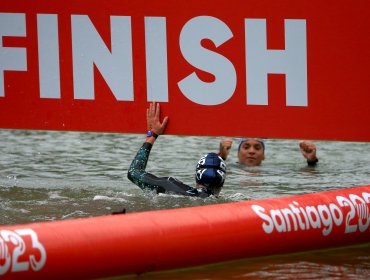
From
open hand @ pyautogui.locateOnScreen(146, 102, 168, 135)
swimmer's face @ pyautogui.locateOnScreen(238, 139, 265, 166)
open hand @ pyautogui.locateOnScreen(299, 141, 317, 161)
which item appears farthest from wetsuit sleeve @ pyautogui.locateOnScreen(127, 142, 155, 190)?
open hand @ pyautogui.locateOnScreen(299, 141, 317, 161)

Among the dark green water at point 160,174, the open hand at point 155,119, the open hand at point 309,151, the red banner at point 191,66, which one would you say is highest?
the red banner at point 191,66

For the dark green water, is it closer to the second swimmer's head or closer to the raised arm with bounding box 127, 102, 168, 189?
the second swimmer's head

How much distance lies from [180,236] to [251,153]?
688 cm

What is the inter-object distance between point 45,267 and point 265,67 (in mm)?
3581

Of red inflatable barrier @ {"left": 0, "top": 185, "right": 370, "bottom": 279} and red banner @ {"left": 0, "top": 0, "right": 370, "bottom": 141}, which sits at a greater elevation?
red banner @ {"left": 0, "top": 0, "right": 370, "bottom": 141}

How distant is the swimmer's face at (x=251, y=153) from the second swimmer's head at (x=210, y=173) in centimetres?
486

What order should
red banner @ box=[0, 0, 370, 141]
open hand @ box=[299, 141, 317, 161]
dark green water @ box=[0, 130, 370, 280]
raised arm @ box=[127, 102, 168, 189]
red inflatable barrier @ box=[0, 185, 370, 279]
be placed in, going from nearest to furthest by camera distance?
red inflatable barrier @ box=[0, 185, 370, 279] < dark green water @ box=[0, 130, 370, 280] < red banner @ box=[0, 0, 370, 141] < raised arm @ box=[127, 102, 168, 189] < open hand @ box=[299, 141, 317, 161]

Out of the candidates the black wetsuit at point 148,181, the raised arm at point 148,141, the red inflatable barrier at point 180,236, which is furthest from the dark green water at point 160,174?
the raised arm at point 148,141

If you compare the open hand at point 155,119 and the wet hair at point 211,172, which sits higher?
the open hand at point 155,119

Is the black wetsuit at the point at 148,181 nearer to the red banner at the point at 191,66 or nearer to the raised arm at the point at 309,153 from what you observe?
the red banner at the point at 191,66

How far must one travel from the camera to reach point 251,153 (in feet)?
48.8

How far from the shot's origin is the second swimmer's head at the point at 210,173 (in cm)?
992

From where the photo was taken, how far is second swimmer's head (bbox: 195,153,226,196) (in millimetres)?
9922

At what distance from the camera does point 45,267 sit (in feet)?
Answer: 24.0
